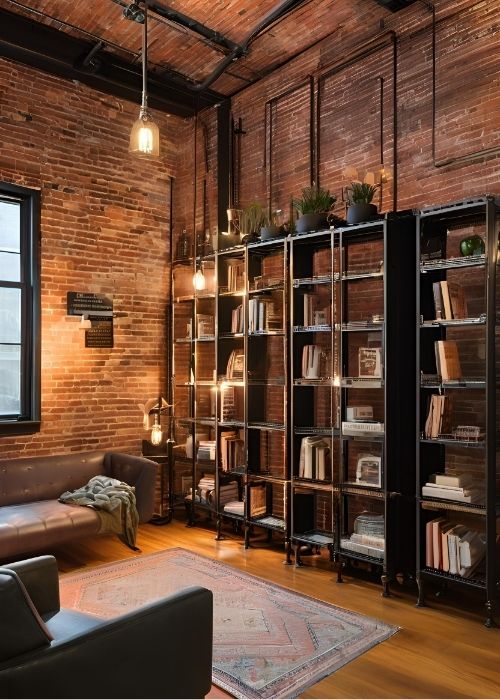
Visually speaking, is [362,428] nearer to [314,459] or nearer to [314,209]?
[314,459]

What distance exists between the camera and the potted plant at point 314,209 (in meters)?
5.09

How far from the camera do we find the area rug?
3.27 meters

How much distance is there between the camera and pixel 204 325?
6.44 metres

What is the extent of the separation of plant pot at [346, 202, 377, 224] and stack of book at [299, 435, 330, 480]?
1887mm

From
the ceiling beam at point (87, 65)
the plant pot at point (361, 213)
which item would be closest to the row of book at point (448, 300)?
the plant pot at point (361, 213)

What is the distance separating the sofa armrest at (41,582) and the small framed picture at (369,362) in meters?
2.79

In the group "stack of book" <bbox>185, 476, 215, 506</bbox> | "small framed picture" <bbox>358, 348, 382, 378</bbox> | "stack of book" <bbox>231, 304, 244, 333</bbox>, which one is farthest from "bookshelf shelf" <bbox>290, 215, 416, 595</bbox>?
"stack of book" <bbox>185, 476, 215, 506</bbox>

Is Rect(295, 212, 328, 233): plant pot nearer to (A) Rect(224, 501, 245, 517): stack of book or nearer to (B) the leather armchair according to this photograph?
(A) Rect(224, 501, 245, 517): stack of book

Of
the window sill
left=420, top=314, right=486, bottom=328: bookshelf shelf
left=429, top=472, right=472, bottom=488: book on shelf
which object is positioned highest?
left=420, top=314, right=486, bottom=328: bookshelf shelf

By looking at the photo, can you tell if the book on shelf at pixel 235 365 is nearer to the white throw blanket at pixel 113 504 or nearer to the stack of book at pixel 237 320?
the stack of book at pixel 237 320

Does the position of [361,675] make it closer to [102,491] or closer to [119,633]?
[119,633]

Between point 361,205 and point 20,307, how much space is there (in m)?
3.53

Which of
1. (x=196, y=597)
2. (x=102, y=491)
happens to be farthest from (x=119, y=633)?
(x=102, y=491)

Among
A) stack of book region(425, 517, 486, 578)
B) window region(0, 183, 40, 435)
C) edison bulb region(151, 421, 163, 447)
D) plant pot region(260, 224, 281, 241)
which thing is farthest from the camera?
edison bulb region(151, 421, 163, 447)
